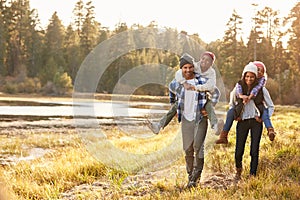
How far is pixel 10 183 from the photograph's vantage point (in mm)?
6898

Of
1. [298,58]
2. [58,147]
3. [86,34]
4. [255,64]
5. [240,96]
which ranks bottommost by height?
[58,147]

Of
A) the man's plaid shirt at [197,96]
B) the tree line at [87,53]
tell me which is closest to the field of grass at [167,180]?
the man's plaid shirt at [197,96]

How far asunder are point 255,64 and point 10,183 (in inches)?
171

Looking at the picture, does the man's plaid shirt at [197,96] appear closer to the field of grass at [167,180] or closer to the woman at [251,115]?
the woman at [251,115]

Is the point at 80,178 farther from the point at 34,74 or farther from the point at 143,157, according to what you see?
the point at 34,74

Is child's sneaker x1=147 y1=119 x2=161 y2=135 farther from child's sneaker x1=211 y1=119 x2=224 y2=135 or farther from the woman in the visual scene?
the woman

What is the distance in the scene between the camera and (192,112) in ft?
19.0

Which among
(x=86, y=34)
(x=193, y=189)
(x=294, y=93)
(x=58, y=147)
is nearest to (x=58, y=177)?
(x=193, y=189)

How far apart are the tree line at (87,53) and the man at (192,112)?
83.1 ft

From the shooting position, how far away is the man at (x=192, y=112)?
5711mm

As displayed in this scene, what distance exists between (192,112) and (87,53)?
221 ft

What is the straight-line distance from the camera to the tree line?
4103cm

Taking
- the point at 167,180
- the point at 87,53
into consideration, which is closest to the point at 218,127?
the point at 167,180

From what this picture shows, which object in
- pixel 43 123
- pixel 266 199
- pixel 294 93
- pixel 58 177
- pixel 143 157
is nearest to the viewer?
pixel 266 199
